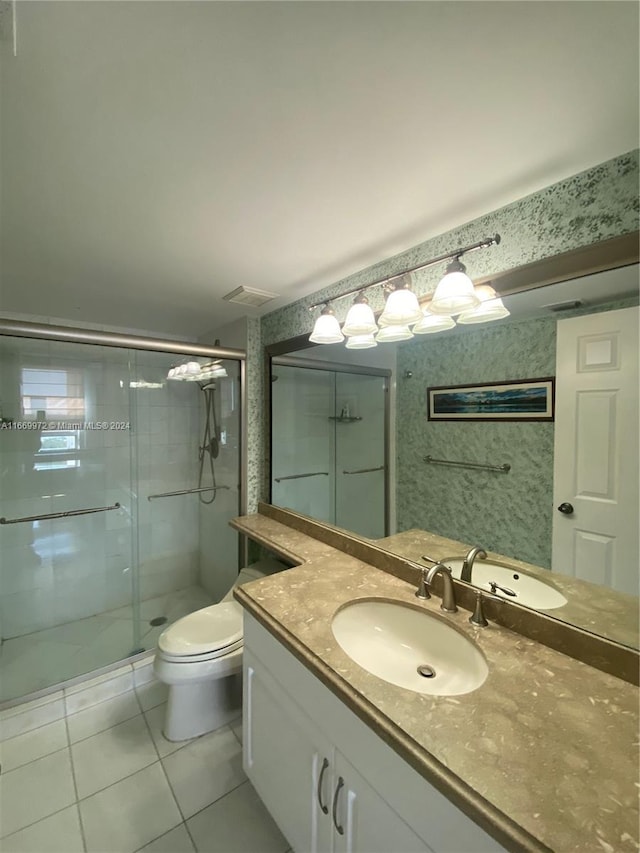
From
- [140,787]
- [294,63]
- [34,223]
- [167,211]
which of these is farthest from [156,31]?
[140,787]

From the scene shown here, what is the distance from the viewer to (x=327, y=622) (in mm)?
1050

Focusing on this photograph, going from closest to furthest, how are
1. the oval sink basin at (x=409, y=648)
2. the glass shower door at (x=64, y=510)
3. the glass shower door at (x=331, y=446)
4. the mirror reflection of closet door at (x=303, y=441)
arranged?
1. the oval sink basin at (x=409, y=648)
2. the glass shower door at (x=331, y=446)
3. the mirror reflection of closet door at (x=303, y=441)
4. the glass shower door at (x=64, y=510)

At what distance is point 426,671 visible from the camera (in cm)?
103

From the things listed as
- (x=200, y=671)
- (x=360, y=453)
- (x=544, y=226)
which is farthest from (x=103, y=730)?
(x=544, y=226)

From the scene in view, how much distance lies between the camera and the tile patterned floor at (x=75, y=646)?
1.86m

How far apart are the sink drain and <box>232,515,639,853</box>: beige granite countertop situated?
0.15 m

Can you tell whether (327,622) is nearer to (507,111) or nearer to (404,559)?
(404,559)

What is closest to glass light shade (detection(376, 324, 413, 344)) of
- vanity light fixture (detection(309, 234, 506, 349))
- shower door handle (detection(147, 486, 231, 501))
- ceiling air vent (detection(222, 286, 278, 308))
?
vanity light fixture (detection(309, 234, 506, 349))

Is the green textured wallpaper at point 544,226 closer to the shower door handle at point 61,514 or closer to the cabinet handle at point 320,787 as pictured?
the cabinet handle at point 320,787

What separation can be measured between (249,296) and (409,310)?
1.05 meters

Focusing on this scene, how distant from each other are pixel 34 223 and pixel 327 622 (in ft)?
5.78

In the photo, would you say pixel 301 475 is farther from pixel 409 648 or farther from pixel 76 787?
pixel 76 787

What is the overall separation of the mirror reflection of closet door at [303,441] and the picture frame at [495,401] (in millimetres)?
753

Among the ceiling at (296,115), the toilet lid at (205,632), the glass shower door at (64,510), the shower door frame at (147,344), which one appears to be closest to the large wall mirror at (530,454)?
the ceiling at (296,115)
